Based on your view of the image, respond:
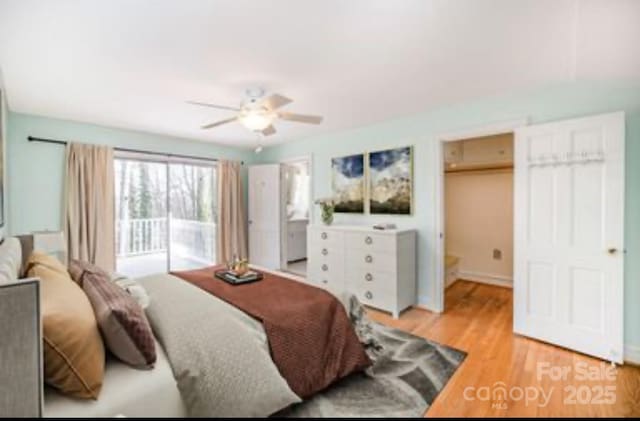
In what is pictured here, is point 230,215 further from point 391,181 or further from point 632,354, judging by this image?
point 632,354

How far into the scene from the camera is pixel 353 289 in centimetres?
350

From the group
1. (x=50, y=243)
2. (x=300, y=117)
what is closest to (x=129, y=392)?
(x=300, y=117)

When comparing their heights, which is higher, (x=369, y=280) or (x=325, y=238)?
(x=325, y=238)

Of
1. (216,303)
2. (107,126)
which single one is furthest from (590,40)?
(107,126)

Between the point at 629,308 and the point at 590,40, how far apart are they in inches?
78.1

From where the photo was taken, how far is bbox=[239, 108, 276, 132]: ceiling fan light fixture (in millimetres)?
2361

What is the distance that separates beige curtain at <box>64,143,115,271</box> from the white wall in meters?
4.75

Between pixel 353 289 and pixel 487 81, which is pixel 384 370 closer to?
pixel 353 289

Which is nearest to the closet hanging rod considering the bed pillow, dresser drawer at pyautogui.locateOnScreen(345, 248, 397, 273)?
dresser drawer at pyautogui.locateOnScreen(345, 248, 397, 273)

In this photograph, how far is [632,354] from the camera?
87.0 inches

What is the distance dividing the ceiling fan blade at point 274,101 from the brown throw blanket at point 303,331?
54.9 inches

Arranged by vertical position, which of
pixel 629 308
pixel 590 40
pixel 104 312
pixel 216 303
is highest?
pixel 590 40

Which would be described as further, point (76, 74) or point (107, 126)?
point (107, 126)

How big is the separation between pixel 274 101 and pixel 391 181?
194 centimetres
